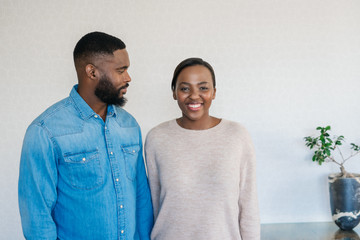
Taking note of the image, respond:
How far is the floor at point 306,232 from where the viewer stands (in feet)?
7.97

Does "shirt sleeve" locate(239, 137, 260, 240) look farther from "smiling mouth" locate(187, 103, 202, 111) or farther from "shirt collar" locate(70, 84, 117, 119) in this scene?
"shirt collar" locate(70, 84, 117, 119)

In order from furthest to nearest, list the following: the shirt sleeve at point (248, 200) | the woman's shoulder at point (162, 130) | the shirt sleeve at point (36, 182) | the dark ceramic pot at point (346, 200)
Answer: the dark ceramic pot at point (346, 200)
the woman's shoulder at point (162, 130)
the shirt sleeve at point (248, 200)
the shirt sleeve at point (36, 182)

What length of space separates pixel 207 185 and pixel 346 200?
1494 mm

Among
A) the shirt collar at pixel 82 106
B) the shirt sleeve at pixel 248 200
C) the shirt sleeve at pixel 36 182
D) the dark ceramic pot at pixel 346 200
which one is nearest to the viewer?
the shirt sleeve at pixel 36 182

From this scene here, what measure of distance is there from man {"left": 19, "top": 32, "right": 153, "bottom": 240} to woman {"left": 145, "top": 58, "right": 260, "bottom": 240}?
0.13 meters

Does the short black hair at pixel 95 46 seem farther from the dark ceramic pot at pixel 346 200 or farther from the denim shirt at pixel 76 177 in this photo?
the dark ceramic pot at pixel 346 200

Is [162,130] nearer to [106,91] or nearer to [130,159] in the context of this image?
[130,159]

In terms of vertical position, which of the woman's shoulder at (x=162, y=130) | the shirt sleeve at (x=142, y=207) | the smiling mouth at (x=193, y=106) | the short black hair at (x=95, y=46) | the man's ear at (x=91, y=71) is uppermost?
the short black hair at (x=95, y=46)

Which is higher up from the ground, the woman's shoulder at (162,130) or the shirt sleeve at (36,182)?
the woman's shoulder at (162,130)

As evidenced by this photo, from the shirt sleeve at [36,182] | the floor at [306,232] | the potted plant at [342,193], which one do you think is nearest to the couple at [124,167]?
the shirt sleeve at [36,182]

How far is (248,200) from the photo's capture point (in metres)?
1.45

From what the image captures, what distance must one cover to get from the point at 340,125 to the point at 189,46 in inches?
53.1

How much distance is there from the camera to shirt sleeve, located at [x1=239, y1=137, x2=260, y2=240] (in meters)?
1.44

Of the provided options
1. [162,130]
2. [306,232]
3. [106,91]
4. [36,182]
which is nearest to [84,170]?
[36,182]
